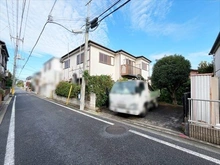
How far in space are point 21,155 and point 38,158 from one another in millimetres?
447

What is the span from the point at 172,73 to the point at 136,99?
485 centimetres

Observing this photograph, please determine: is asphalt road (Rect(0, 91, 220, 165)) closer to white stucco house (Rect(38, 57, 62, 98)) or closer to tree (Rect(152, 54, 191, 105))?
white stucco house (Rect(38, 57, 62, 98))

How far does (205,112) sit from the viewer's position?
3.27m

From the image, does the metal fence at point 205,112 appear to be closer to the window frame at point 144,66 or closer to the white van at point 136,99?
the white van at point 136,99

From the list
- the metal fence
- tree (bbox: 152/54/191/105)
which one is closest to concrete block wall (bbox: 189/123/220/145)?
the metal fence

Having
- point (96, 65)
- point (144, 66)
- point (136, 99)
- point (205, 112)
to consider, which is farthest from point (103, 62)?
point (205, 112)

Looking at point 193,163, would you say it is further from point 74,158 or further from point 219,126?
point 74,158

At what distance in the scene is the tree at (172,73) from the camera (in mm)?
7186

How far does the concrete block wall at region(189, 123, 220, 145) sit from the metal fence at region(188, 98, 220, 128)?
0.41 feet

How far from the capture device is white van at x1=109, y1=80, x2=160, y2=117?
11.6ft

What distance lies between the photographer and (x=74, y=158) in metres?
2.40

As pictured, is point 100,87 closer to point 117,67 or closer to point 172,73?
point 172,73

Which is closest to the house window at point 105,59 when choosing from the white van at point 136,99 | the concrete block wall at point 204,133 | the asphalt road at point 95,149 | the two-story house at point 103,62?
the two-story house at point 103,62

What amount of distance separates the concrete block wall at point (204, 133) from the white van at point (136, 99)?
118 centimetres
